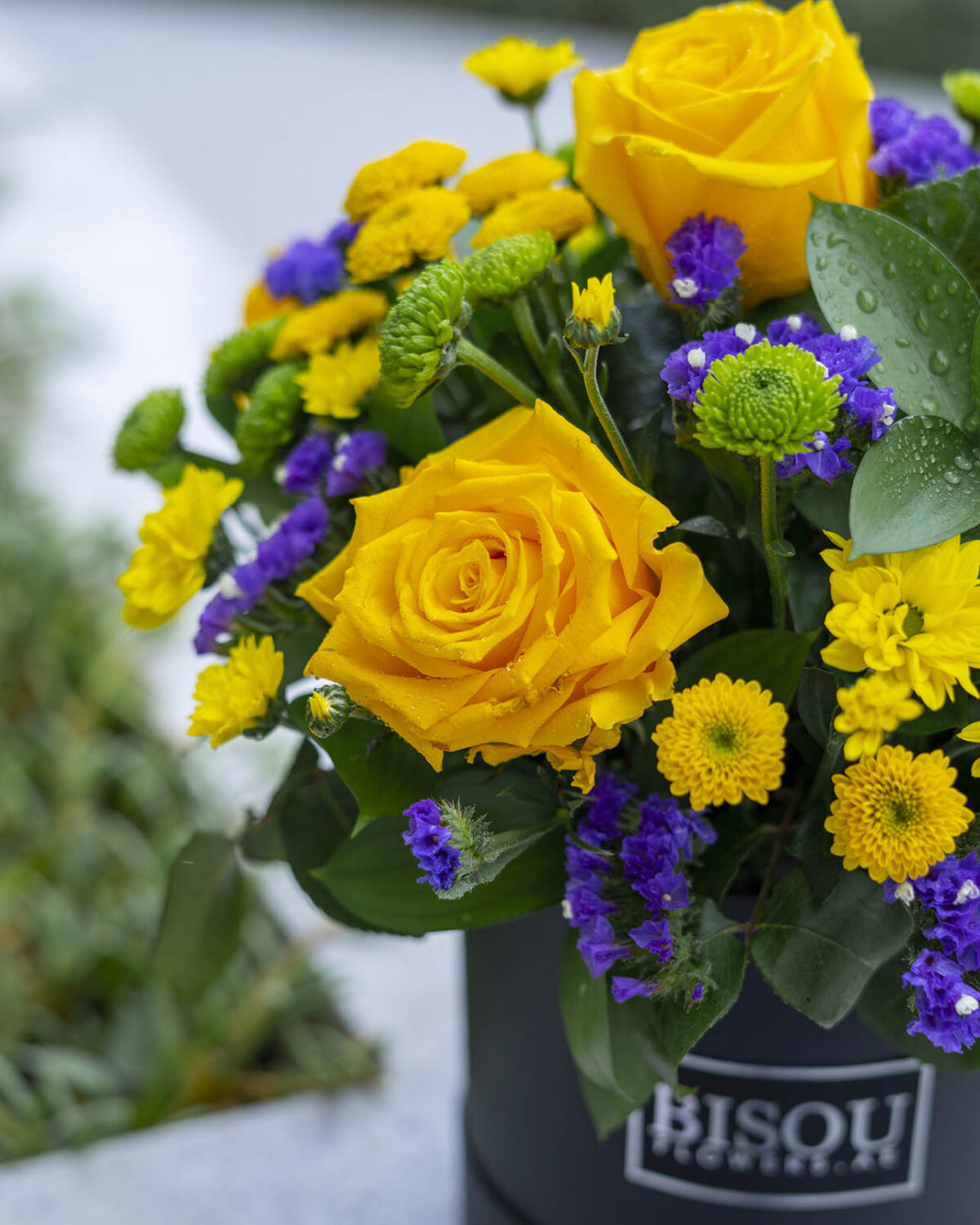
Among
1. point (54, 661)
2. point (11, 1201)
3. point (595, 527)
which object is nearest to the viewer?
point (595, 527)

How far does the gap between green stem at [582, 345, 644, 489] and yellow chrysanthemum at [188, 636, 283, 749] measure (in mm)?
98

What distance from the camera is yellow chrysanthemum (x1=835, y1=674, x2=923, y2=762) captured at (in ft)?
0.88

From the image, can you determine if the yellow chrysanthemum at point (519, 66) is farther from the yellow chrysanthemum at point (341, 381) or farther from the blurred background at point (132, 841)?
the blurred background at point (132, 841)

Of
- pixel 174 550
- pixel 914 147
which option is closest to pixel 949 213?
pixel 914 147

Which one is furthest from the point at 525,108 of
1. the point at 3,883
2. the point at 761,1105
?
the point at 3,883

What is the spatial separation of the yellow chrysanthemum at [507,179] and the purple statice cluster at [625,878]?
17cm

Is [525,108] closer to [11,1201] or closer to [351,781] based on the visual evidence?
[351,781]

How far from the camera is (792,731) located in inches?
13.7

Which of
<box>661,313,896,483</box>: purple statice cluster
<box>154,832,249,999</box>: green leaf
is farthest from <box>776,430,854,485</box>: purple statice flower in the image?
<box>154,832,249,999</box>: green leaf

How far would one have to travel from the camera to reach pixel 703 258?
0.33 meters

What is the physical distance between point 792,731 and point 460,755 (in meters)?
0.08

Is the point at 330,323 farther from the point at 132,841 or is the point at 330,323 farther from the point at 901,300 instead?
the point at 132,841

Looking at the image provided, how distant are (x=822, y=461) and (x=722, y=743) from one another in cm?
7

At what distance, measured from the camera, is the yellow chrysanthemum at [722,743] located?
A: 292 mm
